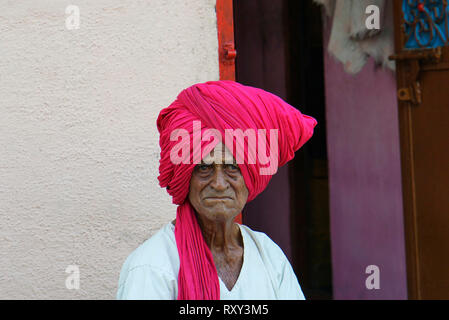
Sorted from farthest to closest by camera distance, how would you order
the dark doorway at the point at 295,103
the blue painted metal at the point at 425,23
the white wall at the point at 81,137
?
the dark doorway at the point at 295,103 → the blue painted metal at the point at 425,23 → the white wall at the point at 81,137

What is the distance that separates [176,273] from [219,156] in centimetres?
38

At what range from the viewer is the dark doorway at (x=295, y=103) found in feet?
16.5

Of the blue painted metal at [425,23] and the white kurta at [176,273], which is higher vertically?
the blue painted metal at [425,23]

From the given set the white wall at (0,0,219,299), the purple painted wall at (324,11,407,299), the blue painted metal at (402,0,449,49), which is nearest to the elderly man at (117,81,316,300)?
the white wall at (0,0,219,299)

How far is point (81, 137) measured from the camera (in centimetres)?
255

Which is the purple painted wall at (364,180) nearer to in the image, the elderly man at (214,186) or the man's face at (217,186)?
the elderly man at (214,186)

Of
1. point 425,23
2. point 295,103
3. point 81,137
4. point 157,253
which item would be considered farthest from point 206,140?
point 295,103

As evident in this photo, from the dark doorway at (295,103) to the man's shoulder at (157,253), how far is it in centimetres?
340

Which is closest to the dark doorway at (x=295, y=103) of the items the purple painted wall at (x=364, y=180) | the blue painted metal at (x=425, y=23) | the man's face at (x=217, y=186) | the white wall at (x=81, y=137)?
the purple painted wall at (x=364, y=180)

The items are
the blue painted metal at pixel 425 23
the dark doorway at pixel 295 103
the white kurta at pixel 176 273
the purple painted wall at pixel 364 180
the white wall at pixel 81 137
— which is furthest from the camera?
the dark doorway at pixel 295 103
